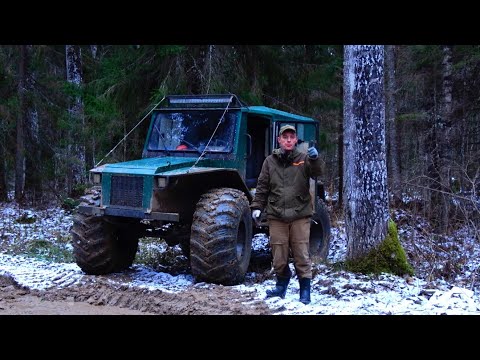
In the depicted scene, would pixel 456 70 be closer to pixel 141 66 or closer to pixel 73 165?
pixel 141 66

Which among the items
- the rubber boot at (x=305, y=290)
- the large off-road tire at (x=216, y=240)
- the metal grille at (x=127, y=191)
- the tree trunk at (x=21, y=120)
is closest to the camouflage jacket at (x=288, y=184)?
the rubber boot at (x=305, y=290)

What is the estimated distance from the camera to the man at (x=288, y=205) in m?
6.23

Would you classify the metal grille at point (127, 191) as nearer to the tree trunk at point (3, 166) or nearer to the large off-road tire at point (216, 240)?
the large off-road tire at point (216, 240)

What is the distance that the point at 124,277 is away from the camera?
25.6 feet

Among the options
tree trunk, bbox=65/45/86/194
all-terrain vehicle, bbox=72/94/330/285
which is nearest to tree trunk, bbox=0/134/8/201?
tree trunk, bbox=65/45/86/194

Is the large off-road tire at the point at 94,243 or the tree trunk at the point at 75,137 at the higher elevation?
the tree trunk at the point at 75,137

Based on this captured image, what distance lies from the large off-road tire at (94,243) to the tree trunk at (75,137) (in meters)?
9.02

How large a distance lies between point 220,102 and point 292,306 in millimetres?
3812

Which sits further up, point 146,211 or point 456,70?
point 456,70

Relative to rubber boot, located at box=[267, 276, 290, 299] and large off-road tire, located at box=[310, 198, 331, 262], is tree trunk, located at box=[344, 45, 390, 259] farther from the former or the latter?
large off-road tire, located at box=[310, 198, 331, 262]

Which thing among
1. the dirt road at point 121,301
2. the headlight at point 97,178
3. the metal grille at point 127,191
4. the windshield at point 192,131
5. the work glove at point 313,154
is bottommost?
the dirt road at point 121,301

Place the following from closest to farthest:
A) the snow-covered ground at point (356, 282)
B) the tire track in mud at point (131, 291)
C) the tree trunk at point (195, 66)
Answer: the snow-covered ground at point (356, 282) → the tire track in mud at point (131, 291) → the tree trunk at point (195, 66)
